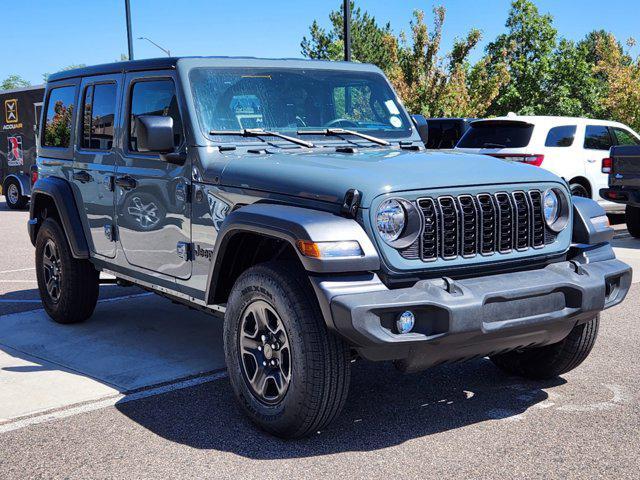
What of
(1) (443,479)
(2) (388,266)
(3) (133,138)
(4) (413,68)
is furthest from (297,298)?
(4) (413,68)

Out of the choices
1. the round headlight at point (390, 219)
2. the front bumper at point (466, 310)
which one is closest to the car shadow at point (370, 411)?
the front bumper at point (466, 310)

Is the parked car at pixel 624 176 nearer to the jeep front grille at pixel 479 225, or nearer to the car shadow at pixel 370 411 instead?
the car shadow at pixel 370 411

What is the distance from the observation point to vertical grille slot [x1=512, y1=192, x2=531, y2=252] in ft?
14.3

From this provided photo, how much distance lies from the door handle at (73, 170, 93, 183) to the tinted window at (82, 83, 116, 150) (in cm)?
20

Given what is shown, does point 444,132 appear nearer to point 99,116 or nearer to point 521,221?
point 99,116

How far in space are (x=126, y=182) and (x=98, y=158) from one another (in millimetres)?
596

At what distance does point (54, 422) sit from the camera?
4570mm

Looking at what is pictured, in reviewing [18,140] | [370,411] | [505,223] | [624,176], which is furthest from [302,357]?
[18,140]

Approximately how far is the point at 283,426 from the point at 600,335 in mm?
3253

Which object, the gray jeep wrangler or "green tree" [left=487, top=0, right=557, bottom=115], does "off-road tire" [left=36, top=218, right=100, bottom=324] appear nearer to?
the gray jeep wrangler

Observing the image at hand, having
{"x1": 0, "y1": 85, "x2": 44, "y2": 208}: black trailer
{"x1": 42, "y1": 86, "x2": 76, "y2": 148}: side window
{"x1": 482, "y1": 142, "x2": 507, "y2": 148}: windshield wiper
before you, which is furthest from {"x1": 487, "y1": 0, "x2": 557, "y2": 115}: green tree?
{"x1": 42, "y1": 86, "x2": 76, "y2": 148}: side window

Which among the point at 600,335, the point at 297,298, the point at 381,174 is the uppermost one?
the point at 381,174

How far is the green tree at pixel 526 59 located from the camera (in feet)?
150

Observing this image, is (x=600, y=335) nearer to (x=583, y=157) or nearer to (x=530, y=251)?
(x=530, y=251)
